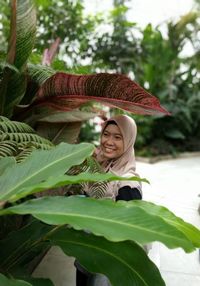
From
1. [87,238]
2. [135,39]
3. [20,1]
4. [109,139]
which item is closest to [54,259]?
[109,139]

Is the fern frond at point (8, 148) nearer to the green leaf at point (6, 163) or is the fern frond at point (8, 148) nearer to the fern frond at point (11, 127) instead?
the fern frond at point (11, 127)

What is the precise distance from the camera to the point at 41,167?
3.05ft

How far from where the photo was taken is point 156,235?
729 millimetres

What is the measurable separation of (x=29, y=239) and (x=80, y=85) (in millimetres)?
679

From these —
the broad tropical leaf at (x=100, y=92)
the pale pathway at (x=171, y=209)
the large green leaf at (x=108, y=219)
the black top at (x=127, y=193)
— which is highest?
the broad tropical leaf at (x=100, y=92)

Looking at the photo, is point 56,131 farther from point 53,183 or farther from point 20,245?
point 53,183

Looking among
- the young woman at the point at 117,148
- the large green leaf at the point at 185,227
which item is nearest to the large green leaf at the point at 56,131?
the young woman at the point at 117,148

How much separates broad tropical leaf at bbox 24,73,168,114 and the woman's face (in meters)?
0.12

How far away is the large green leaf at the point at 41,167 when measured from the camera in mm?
875

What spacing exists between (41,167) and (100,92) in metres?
0.62

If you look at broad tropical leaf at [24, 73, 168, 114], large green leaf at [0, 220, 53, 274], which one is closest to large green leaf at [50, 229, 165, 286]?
large green leaf at [0, 220, 53, 274]

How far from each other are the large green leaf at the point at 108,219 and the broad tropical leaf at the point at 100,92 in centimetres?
62

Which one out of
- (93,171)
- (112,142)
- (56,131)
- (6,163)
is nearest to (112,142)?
(112,142)

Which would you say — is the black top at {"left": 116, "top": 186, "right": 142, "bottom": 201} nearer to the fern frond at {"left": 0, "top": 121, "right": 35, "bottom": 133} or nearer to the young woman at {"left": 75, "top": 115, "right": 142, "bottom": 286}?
the young woman at {"left": 75, "top": 115, "right": 142, "bottom": 286}
